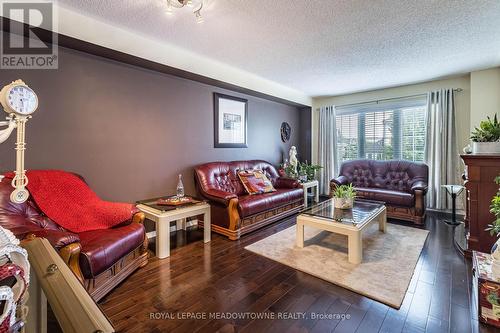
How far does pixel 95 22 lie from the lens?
238 centimetres

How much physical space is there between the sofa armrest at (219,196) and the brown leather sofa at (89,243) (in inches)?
44.7

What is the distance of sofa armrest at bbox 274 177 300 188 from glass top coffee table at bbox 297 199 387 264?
1094 millimetres

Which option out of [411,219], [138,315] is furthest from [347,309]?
[411,219]

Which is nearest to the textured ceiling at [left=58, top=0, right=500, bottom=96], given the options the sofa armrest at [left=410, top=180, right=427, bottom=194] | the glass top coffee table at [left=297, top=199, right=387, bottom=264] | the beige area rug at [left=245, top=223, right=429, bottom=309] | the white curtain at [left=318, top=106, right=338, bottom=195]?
the white curtain at [left=318, top=106, right=338, bottom=195]

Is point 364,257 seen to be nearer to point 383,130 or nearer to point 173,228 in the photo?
point 173,228

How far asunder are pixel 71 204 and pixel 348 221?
2765 millimetres

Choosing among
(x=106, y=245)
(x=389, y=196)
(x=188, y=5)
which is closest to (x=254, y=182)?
(x=389, y=196)

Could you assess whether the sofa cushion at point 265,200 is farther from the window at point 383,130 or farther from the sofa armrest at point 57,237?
the window at point 383,130

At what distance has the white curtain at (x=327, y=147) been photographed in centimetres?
557

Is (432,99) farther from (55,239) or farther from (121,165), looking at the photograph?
(55,239)

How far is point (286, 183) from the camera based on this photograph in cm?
447

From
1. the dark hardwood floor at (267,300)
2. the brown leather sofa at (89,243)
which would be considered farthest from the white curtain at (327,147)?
the brown leather sofa at (89,243)

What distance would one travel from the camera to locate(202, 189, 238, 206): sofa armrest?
10.4ft

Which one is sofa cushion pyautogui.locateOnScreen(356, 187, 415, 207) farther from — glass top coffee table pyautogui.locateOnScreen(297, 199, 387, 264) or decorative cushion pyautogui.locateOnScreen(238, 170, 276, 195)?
decorative cushion pyautogui.locateOnScreen(238, 170, 276, 195)
